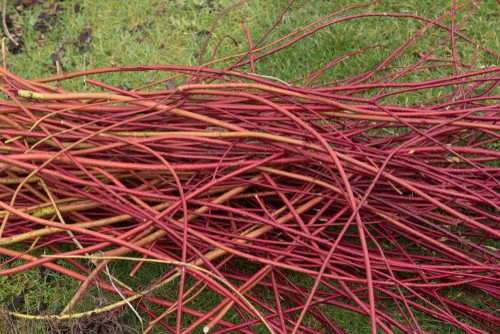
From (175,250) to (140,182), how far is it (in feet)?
0.94

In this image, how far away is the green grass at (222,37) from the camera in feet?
8.94

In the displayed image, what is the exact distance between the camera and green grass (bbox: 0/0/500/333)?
8.94 feet

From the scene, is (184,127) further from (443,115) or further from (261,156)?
(443,115)

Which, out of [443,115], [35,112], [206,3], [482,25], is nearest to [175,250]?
[35,112]

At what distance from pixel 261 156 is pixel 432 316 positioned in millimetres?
889

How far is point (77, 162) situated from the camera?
186 centimetres

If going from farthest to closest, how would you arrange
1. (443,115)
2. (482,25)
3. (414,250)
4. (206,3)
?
(206,3) < (482,25) < (414,250) < (443,115)

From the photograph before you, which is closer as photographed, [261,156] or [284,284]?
[261,156]

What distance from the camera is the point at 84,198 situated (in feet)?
6.51

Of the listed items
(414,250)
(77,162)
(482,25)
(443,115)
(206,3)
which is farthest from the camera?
(206,3)

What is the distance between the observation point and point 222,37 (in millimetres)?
2635

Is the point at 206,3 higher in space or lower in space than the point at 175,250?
higher

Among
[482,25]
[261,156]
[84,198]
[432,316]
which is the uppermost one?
[482,25]

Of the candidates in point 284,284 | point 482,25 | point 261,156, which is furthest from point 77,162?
point 482,25
